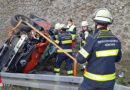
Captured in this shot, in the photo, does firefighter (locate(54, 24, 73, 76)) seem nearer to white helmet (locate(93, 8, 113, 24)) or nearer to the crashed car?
the crashed car

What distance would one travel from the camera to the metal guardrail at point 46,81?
2467mm

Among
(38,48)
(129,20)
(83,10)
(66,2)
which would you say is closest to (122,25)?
(129,20)

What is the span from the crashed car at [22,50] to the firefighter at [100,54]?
1.89m

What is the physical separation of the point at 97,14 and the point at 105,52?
51cm

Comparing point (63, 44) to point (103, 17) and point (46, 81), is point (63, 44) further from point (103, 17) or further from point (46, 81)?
point (103, 17)

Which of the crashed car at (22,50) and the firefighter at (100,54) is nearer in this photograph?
the firefighter at (100,54)

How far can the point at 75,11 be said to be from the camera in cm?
698

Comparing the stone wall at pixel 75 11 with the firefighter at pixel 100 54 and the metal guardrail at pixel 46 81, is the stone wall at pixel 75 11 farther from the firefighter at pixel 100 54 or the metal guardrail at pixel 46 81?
the firefighter at pixel 100 54

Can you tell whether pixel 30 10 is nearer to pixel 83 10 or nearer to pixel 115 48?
pixel 83 10

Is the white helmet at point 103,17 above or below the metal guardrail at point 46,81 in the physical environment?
above

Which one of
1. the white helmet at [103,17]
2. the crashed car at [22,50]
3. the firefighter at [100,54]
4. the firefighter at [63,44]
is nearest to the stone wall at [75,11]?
the firefighter at [63,44]

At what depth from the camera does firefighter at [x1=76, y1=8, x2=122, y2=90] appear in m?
1.90

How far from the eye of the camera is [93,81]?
1.98 meters

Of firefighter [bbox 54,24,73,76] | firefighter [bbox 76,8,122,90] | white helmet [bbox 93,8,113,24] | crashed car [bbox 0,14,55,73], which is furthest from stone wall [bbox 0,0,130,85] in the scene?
white helmet [bbox 93,8,113,24]
